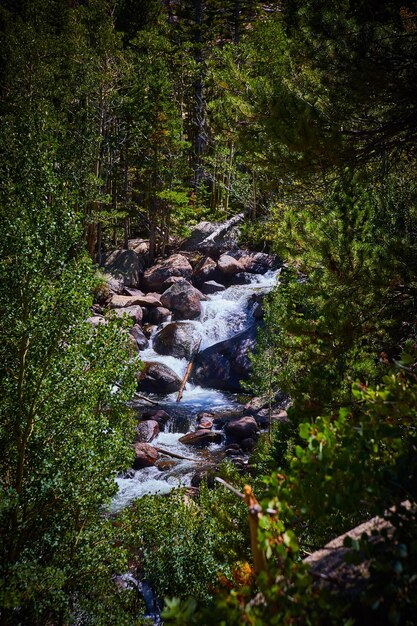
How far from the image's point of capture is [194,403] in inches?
696

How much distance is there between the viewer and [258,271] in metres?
26.0

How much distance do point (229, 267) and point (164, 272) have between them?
4.29 metres

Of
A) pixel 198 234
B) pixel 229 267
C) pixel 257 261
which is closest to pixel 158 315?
pixel 229 267

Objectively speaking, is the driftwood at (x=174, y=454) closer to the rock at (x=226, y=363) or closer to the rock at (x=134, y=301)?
the rock at (x=226, y=363)

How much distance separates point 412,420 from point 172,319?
792 inches

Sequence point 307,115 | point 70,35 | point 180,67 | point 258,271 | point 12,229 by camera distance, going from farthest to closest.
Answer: point 180,67 → point 258,271 → point 70,35 → point 12,229 → point 307,115

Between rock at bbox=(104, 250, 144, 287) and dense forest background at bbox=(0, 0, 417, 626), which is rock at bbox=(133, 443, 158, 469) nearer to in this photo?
dense forest background at bbox=(0, 0, 417, 626)

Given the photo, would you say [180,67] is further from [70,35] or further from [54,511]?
[54,511]

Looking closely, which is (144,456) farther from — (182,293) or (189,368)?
(182,293)

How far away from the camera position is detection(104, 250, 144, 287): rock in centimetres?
2477

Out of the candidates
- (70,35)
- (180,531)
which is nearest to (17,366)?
(180,531)

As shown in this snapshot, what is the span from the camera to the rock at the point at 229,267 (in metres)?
25.9

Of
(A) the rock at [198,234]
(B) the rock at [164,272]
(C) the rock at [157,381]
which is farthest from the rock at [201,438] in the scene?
(A) the rock at [198,234]

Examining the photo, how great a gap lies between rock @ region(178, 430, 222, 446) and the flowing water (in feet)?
0.75
